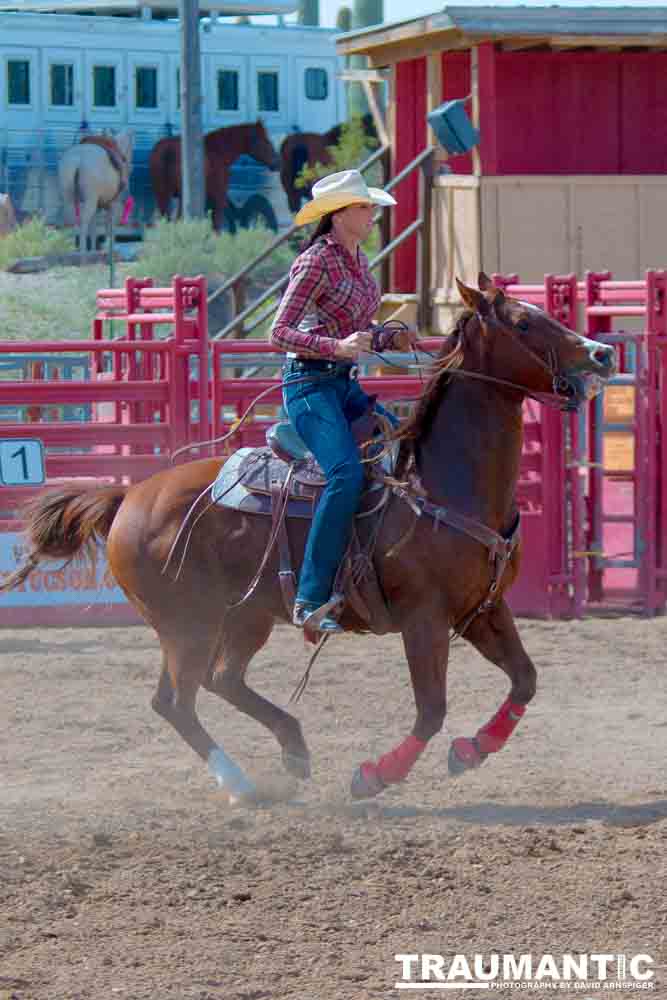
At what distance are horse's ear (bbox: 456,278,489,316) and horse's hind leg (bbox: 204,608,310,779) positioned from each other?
1.46 m

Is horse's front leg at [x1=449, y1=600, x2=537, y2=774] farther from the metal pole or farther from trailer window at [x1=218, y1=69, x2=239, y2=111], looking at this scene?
trailer window at [x1=218, y1=69, x2=239, y2=111]

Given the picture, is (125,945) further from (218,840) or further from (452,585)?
(452,585)

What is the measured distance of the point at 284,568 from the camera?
6.16 meters

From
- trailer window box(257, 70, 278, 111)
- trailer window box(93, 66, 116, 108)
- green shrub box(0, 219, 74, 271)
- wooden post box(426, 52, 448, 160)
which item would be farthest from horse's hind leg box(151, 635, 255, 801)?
trailer window box(257, 70, 278, 111)

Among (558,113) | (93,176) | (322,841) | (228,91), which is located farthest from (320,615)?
(228,91)

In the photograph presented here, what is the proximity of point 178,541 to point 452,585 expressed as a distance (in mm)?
1118

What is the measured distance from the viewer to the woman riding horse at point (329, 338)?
5.88 metres

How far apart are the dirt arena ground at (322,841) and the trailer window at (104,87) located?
32875 mm

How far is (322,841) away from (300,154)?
39.2 m

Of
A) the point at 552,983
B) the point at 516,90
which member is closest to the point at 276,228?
the point at 516,90

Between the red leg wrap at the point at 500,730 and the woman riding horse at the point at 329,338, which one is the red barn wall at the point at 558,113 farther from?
the red leg wrap at the point at 500,730

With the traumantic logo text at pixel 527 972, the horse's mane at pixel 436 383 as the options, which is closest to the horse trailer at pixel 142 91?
the horse's mane at pixel 436 383

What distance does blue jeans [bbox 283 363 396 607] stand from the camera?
19.4 ft

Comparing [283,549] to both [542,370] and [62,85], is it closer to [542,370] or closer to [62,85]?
[542,370]
